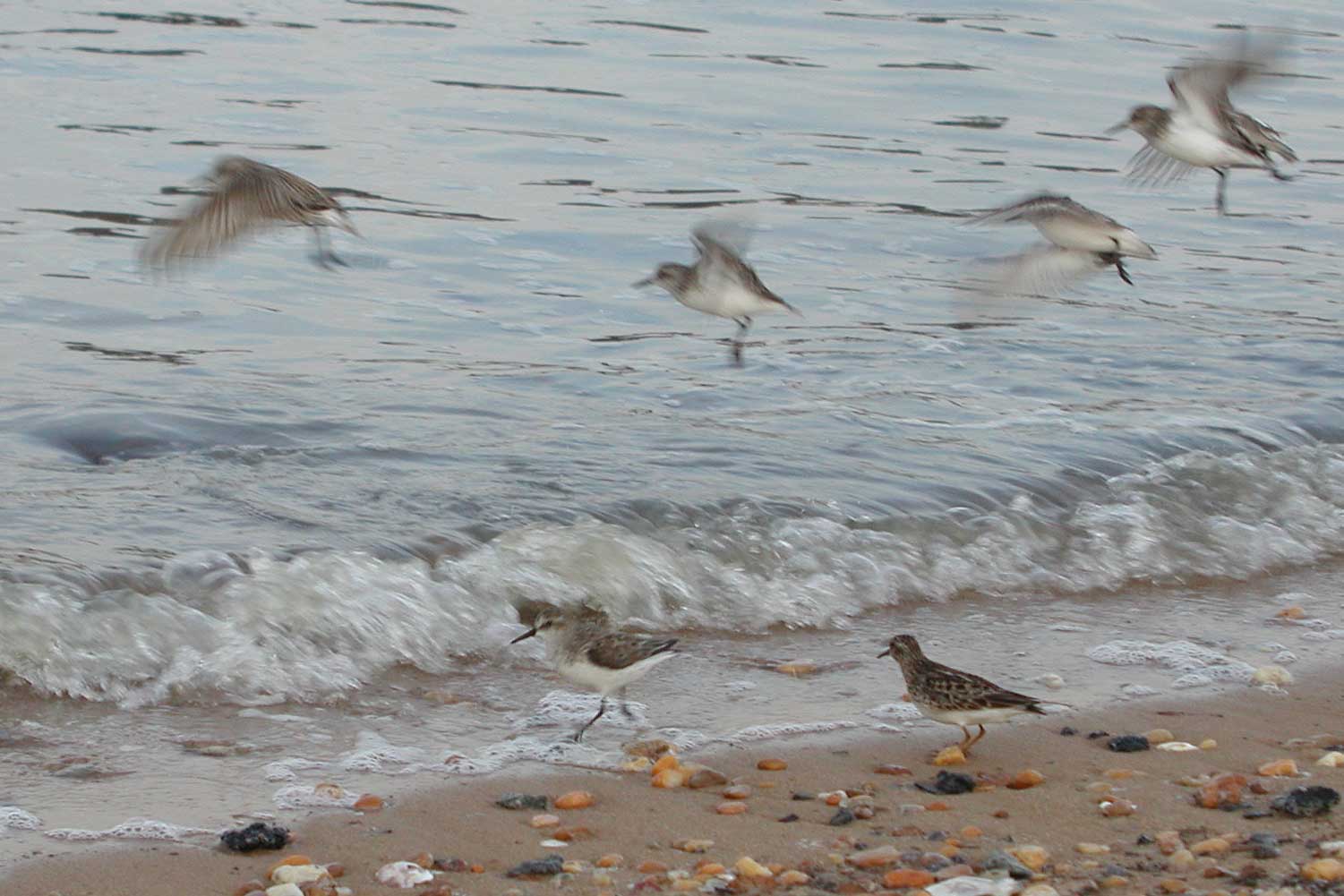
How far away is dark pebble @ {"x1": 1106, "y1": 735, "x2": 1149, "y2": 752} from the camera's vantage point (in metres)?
6.07

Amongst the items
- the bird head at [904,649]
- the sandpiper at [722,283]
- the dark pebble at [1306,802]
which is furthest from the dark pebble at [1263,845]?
the sandpiper at [722,283]

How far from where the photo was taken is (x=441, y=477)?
8719 millimetres

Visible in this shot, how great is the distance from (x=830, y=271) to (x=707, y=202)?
1.57 meters

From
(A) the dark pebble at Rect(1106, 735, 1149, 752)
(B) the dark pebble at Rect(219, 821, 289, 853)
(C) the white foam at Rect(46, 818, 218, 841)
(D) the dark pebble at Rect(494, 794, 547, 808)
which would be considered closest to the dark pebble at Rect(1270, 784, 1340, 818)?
(A) the dark pebble at Rect(1106, 735, 1149, 752)

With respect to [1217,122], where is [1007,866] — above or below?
below

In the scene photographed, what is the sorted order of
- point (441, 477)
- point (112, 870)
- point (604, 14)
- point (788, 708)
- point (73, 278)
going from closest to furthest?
point (112, 870), point (788, 708), point (441, 477), point (73, 278), point (604, 14)

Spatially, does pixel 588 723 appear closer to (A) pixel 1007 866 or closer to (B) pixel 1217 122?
(A) pixel 1007 866

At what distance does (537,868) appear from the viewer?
496cm

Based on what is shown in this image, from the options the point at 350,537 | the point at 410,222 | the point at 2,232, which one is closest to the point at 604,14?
the point at 410,222

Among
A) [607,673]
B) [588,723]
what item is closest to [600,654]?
[607,673]

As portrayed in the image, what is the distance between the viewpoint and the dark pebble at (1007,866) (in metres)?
4.88

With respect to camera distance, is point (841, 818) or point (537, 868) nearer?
point (537, 868)

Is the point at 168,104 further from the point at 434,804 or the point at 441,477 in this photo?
the point at 434,804

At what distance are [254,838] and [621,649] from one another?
4.73ft
